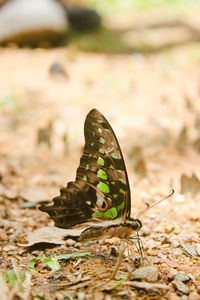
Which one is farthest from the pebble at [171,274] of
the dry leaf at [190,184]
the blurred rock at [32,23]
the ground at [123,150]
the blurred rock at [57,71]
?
the blurred rock at [32,23]

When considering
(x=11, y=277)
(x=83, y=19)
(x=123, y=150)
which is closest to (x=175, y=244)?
(x=11, y=277)

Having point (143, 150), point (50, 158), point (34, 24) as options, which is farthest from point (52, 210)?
point (34, 24)

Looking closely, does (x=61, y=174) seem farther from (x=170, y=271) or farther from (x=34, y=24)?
(x=34, y=24)

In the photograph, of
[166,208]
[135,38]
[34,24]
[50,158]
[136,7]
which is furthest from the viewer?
[136,7]

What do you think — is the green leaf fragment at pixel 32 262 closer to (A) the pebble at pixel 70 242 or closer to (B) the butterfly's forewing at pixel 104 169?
(A) the pebble at pixel 70 242

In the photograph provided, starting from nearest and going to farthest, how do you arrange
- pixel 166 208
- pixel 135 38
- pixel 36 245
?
pixel 36 245, pixel 166 208, pixel 135 38

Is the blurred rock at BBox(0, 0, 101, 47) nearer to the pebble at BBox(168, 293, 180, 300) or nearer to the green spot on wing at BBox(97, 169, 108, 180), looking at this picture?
the green spot on wing at BBox(97, 169, 108, 180)

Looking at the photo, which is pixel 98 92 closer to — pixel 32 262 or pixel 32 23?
pixel 32 23
